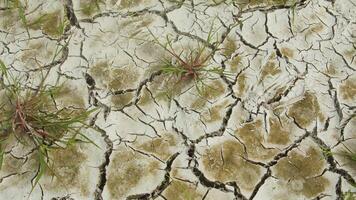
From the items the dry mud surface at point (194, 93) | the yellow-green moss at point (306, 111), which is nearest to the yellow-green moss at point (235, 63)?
the dry mud surface at point (194, 93)

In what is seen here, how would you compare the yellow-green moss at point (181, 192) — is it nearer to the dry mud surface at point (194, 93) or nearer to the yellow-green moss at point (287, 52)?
the dry mud surface at point (194, 93)

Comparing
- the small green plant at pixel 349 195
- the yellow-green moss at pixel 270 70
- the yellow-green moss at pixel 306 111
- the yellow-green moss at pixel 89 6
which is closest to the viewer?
the small green plant at pixel 349 195

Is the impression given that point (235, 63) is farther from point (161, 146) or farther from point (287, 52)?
point (161, 146)

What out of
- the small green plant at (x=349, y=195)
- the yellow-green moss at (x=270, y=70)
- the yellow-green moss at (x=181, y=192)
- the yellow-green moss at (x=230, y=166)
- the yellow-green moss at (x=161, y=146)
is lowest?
the small green plant at (x=349, y=195)

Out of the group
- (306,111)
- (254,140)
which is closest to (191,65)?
(254,140)

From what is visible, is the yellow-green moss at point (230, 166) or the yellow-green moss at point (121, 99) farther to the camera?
the yellow-green moss at point (121, 99)

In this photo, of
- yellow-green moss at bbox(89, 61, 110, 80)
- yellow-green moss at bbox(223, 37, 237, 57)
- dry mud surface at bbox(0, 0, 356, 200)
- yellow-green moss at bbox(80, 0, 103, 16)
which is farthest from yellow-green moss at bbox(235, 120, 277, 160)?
yellow-green moss at bbox(80, 0, 103, 16)

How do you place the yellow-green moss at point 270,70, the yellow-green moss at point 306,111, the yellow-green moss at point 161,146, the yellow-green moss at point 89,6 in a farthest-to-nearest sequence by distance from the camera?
the yellow-green moss at point 89,6 < the yellow-green moss at point 270,70 < the yellow-green moss at point 306,111 < the yellow-green moss at point 161,146
